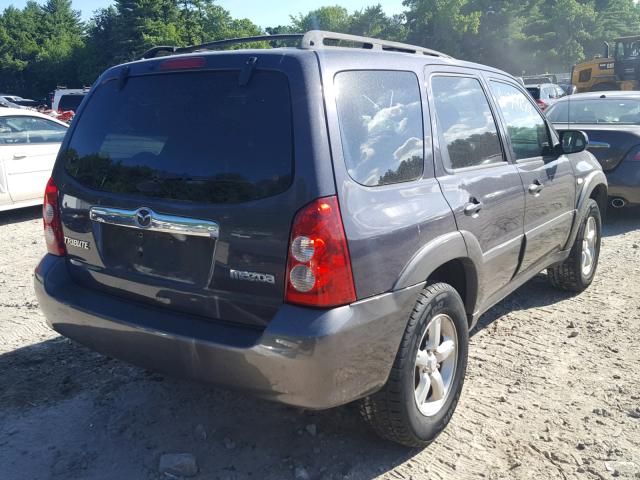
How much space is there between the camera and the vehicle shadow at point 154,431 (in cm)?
280

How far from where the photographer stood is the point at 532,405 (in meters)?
3.37

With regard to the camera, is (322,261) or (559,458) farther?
(559,458)

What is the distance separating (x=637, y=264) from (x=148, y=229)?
5.15 meters

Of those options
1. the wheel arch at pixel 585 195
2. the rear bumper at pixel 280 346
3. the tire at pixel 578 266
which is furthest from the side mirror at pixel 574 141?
the rear bumper at pixel 280 346

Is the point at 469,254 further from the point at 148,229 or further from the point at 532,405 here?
the point at 148,229

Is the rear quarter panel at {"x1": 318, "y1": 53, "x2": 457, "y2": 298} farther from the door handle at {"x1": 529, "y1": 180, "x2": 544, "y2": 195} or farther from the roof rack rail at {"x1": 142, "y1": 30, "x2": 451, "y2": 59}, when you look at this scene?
the door handle at {"x1": 529, "y1": 180, "x2": 544, "y2": 195}

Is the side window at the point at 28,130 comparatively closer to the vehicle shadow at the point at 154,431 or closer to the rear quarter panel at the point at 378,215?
the vehicle shadow at the point at 154,431

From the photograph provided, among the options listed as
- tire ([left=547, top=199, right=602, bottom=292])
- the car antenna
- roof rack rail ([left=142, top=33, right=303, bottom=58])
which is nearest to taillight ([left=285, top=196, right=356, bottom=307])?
roof rack rail ([left=142, top=33, right=303, bottom=58])

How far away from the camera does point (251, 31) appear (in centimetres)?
8319

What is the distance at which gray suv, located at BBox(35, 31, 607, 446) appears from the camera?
238 centimetres

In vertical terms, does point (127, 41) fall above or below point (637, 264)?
above

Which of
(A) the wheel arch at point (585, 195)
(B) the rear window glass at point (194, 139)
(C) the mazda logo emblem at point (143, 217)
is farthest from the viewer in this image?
(A) the wheel arch at point (585, 195)

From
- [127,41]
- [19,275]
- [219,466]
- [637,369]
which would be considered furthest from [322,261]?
[127,41]

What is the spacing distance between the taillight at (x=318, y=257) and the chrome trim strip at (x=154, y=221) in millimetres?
375
